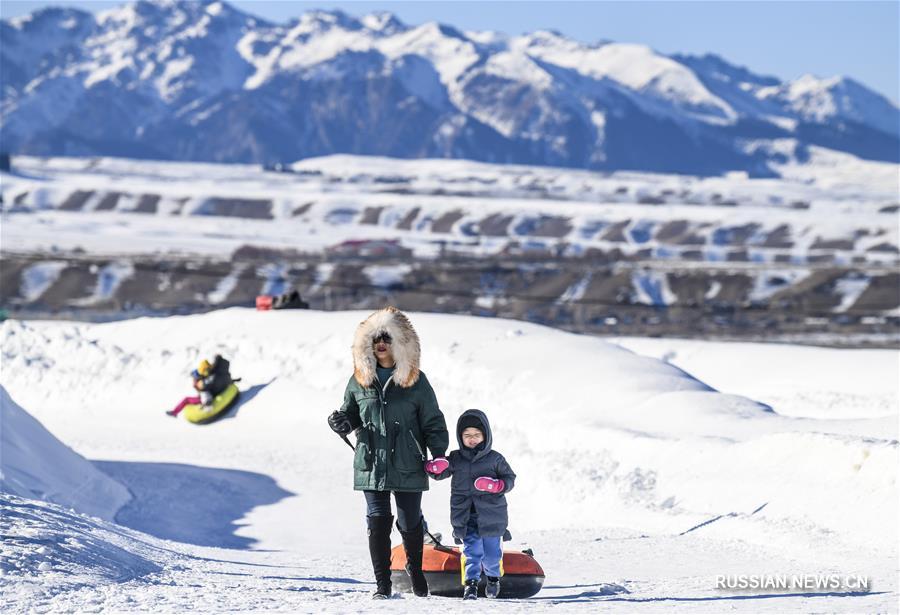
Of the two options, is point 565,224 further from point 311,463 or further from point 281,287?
point 311,463

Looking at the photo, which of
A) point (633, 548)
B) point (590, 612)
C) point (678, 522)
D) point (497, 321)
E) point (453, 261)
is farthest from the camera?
point (453, 261)

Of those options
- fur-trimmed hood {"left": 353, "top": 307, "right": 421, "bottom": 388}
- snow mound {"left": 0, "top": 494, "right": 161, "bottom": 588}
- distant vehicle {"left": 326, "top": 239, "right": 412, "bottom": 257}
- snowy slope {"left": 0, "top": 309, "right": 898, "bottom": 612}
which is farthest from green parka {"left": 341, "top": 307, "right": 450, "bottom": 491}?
distant vehicle {"left": 326, "top": 239, "right": 412, "bottom": 257}

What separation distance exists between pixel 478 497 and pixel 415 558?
590mm

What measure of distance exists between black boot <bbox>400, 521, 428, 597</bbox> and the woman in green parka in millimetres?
309

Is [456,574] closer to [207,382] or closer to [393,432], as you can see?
[393,432]

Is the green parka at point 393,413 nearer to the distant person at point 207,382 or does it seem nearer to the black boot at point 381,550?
the black boot at point 381,550

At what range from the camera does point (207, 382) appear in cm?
2402

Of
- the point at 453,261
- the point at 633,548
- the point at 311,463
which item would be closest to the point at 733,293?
the point at 453,261

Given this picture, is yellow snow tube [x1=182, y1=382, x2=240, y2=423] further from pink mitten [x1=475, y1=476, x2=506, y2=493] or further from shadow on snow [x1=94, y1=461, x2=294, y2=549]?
pink mitten [x1=475, y1=476, x2=506, y2=493]

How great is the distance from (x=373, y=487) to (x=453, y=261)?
9509cm

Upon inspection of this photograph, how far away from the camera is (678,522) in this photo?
49.0 ft

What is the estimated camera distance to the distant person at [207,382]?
23984mm

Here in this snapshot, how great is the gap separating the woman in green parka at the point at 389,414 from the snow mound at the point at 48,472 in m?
6.96

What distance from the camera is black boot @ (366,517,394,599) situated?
9.17 metres
